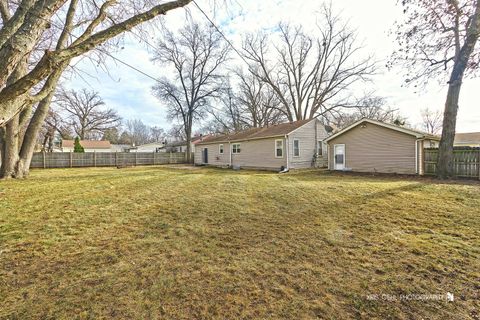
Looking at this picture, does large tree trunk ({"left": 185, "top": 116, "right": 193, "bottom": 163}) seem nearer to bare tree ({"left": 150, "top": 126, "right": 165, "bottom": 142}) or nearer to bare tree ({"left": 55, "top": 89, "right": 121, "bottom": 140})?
bare tree ({"left": 55, "top": 89, "right": 121, "bottom": 140})

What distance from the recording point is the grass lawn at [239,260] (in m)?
2.03

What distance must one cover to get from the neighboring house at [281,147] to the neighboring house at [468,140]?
87.1 feet

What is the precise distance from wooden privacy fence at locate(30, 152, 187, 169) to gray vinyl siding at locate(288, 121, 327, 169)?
16653 mm

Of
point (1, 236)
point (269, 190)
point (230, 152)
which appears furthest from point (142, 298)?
point (230, 152)

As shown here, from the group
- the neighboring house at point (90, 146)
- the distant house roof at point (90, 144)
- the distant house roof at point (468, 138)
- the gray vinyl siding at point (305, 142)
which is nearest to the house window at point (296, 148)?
the gray vinyl siding at point (305, 142)

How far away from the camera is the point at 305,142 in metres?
16.0

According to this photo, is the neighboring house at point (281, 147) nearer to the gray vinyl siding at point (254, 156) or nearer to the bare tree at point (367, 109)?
the gray vinyl siding at point (254, 156)

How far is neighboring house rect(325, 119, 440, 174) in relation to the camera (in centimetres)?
1074

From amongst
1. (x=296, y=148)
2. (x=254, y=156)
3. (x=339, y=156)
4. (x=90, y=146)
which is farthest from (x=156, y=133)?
(x=339, y=156)

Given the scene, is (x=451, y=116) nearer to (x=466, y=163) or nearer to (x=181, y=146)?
(x=466, y=163)

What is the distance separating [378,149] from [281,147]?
5734 mm

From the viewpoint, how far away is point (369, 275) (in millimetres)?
2533

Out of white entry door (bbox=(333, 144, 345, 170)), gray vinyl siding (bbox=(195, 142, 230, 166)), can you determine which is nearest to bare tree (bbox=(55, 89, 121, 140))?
gray vinyl siding (bbox=(195, 142, 230, 166))

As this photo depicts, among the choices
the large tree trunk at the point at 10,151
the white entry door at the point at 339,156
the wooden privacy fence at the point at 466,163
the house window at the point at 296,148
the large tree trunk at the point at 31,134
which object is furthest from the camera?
the house window at the point at 296,148
